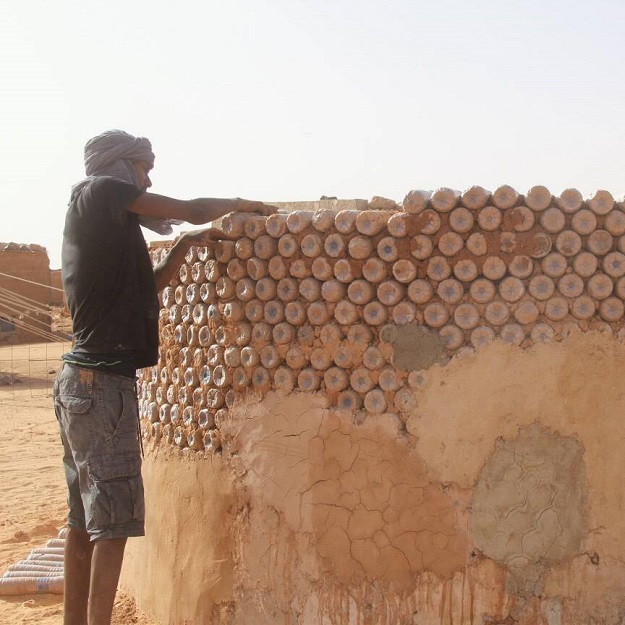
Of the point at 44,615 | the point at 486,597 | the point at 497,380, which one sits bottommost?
the point at 44,615

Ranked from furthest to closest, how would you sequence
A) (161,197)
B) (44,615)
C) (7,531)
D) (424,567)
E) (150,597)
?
(7,531), (44,615), (150,597), (424,567), (161,197)

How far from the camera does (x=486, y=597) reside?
132 inches

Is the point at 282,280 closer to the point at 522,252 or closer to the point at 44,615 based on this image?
the point at 522,252

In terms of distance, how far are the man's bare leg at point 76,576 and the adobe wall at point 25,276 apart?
17143mm

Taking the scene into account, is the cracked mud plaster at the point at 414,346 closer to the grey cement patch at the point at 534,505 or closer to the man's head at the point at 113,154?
the grey cement patch at the point at 534,505

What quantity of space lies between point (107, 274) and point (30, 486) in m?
5.56

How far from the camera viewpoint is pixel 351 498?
11.5ft

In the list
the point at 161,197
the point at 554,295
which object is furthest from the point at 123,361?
the point at 554,295

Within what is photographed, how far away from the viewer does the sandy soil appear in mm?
4715

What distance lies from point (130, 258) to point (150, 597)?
1.96 metres

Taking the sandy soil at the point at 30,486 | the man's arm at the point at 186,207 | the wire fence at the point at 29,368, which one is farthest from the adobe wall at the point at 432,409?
the wire fence at the point at 29,368

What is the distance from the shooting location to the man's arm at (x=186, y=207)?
3.18m

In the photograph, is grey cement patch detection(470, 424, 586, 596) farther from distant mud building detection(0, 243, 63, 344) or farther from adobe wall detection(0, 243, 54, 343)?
adobe wall detection(0, 243, 54, 343)

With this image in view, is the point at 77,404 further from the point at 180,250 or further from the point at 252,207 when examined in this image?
the point at 252,207
